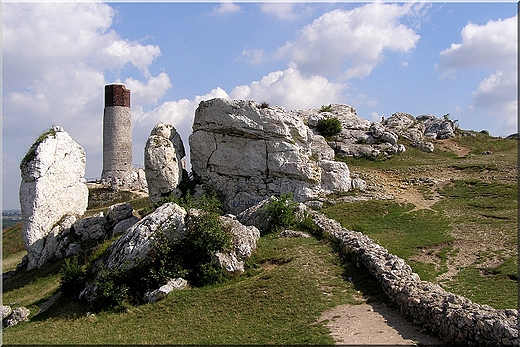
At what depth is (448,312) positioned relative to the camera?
10.3 metres

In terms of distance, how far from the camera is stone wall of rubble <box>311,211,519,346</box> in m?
9.05

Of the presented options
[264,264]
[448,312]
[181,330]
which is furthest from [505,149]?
[181,330]

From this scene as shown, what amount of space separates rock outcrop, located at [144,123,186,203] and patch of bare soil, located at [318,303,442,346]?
17375 millimetres

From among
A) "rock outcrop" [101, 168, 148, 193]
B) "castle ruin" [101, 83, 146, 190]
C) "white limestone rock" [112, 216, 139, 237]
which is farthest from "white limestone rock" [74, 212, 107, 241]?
"castle ruin" [101, 83, 146, 190]

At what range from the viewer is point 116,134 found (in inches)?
2028

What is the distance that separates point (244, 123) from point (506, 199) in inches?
671

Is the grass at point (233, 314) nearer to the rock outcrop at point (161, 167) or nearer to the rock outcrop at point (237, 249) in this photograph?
the rock outcrop at point (237, 249)

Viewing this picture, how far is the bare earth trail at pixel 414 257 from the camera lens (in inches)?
416

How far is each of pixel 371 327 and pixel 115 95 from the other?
155 feet

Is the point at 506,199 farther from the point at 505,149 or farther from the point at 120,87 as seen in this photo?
the point at 120,87

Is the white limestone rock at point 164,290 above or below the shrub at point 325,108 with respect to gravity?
below

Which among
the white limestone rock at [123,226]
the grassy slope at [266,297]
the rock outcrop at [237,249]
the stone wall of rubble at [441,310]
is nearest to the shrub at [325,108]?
the grassy slope at [266,297]

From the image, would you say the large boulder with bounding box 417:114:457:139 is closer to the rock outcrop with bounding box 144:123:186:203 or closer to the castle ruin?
the rock outcrop with bounding box 144:123:186:203

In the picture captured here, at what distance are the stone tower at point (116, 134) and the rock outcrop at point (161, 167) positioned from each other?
1002 inches
